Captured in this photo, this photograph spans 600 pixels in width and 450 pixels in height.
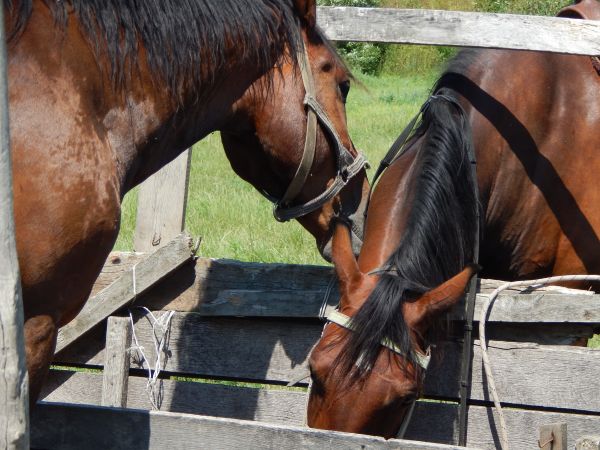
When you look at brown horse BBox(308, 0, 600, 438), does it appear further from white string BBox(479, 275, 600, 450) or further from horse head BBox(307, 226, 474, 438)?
white string BBox(479, 275, 600, 450)

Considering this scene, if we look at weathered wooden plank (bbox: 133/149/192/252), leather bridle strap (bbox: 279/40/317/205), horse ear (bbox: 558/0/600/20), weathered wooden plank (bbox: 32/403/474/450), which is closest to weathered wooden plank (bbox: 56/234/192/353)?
weathered wooden plank (bbox: 133/149/192/252)

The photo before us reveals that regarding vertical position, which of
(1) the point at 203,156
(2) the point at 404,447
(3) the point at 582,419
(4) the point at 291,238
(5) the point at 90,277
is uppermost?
(1) the point at 203,156

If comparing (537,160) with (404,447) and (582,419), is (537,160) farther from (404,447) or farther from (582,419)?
(404,447)

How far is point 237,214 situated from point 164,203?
162 inches

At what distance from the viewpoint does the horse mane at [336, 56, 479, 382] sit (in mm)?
2924

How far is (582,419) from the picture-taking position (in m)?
3.29

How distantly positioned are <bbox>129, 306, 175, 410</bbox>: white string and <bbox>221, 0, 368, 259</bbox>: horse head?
68 centimetres

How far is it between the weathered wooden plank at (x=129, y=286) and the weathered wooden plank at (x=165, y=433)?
139 cm

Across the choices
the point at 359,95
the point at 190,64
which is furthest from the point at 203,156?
the point at 190,64

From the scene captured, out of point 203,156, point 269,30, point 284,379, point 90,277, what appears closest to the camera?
point 90,277

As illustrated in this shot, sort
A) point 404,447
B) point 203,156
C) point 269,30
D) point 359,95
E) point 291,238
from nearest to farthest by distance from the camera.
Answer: point 404,447, point 269,30, point 291,238, point 203,156, point 359,95

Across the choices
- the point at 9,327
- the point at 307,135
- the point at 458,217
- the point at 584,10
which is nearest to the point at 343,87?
the point at 307,135

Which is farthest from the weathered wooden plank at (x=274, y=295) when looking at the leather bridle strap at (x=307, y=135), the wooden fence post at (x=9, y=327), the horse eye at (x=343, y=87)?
the wooden fence post at (x=9, y=327)

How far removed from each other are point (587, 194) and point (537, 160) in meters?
0.26
